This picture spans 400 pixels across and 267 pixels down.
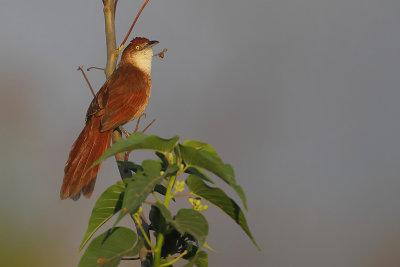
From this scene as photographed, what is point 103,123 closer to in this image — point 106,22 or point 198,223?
point 106,22

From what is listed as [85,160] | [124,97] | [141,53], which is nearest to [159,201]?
[85,160]

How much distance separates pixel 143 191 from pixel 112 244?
0.68 feet

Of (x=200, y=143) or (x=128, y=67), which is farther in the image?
(x=128, y=67)

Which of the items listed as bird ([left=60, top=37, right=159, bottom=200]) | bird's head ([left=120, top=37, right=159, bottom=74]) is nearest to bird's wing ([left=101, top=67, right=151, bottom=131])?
bird ([left=60, top=37, right=159, bottom=200])

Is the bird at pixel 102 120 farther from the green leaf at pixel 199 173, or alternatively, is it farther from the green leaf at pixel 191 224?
the green leaf at pixel 191 224

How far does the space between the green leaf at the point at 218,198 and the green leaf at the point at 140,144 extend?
10 cm

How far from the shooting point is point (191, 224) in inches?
36.5

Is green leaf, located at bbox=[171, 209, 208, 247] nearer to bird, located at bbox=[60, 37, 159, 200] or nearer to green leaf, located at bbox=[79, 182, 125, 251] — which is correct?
green leaf, located at bbox=[79, 182, 125, 251]

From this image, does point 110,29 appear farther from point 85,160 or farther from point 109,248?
point 109,248

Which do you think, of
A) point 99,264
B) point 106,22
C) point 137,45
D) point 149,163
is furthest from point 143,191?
point 137,45

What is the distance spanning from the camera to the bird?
1737mm

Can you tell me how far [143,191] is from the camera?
0.89 meters

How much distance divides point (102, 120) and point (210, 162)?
1463 millimetres

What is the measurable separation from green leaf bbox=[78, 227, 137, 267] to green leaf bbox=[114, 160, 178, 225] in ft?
0.43
